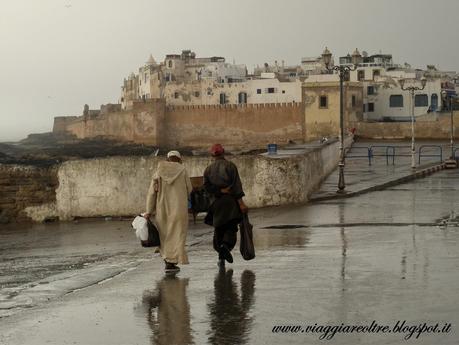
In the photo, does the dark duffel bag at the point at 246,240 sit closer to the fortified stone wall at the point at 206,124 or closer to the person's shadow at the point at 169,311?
the person's shadow at the point at 169,311

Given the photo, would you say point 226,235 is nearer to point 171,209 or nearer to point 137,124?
point 171,209

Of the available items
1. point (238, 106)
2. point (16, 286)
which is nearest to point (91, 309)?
point (16, 286)

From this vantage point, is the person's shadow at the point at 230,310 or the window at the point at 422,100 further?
the window at the point at 422,100

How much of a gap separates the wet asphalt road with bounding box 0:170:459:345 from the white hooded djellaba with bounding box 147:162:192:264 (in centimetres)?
29

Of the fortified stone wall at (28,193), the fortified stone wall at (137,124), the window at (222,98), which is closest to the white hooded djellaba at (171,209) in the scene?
the fortified stone wall at (28,193)

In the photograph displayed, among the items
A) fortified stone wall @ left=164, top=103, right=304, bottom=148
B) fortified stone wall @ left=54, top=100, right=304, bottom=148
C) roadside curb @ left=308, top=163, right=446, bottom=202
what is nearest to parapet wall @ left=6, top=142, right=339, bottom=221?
roadside curb @ left=308, top=163, right=446, bottom=202

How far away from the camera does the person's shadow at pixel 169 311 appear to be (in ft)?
19.8

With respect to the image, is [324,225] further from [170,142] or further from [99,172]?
[170,142]

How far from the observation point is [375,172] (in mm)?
25812

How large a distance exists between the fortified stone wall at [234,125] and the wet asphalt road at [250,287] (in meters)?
63.6

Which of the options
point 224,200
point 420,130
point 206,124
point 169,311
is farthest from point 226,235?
point 206,124

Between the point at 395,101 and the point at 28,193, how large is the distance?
197 feet

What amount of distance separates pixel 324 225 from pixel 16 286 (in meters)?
5.43

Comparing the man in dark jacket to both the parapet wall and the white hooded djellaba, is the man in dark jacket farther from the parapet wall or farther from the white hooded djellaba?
the parapet wall
